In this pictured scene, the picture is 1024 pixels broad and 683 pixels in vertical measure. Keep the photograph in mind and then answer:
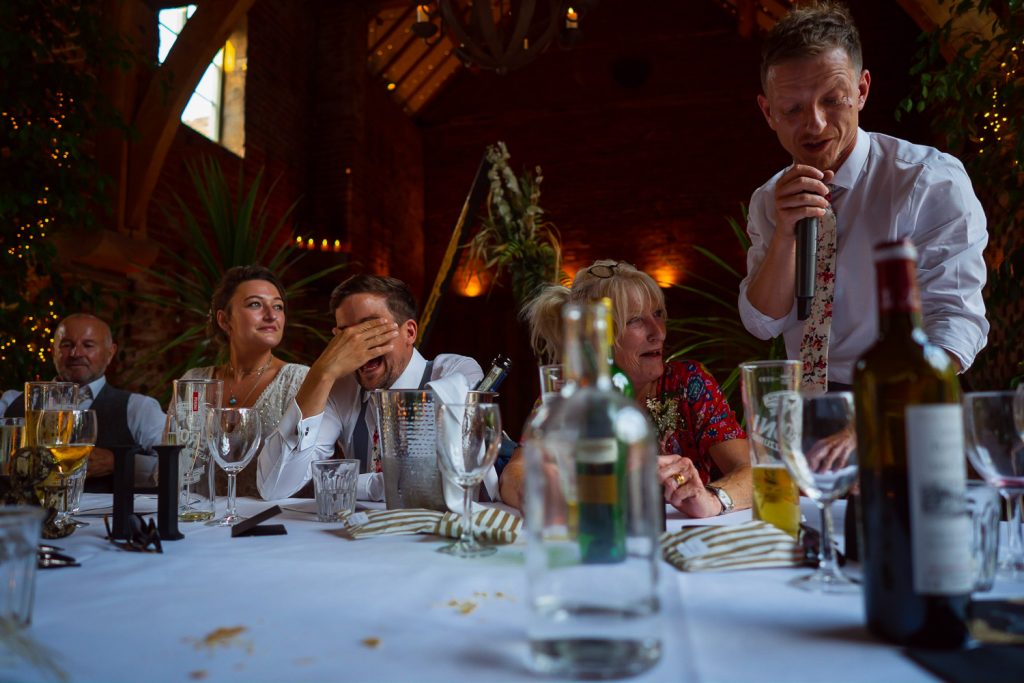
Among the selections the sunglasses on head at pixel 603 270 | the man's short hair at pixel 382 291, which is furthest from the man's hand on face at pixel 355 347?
the sunglasses on head at pixel 603 270

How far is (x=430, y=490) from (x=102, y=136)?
397cm

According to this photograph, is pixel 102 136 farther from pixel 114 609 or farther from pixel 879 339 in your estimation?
pixel 879 339

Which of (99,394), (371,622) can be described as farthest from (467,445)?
(99,394)

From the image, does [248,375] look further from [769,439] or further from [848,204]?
[769,439]

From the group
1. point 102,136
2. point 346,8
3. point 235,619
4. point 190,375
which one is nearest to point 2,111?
point 102,136

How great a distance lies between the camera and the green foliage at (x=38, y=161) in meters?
3.11

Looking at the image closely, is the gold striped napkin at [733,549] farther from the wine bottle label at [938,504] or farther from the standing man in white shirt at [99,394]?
the standing man in white shirt at [99,394]

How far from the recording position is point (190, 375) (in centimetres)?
283

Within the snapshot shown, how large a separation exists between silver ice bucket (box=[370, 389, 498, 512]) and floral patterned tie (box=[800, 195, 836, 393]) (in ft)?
2.56

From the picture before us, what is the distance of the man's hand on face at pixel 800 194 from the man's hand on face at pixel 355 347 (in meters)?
1.06

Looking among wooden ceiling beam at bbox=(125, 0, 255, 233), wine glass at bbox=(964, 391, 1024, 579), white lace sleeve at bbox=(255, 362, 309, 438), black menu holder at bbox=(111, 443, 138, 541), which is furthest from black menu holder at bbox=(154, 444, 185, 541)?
wooden ceiling beam at bbox=(125, 0, 255, 233)

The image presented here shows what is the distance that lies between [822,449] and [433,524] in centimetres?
55

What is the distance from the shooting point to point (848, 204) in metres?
1.67

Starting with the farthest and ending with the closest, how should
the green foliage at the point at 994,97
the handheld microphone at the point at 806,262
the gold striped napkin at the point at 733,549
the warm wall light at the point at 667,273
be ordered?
1. the warm wall light at the point at 667,273
2. the green foliage at the point at 994,97
3. the handheld microphone at the point at 806,262
4. the gold striped napkin at the point at 733,549
